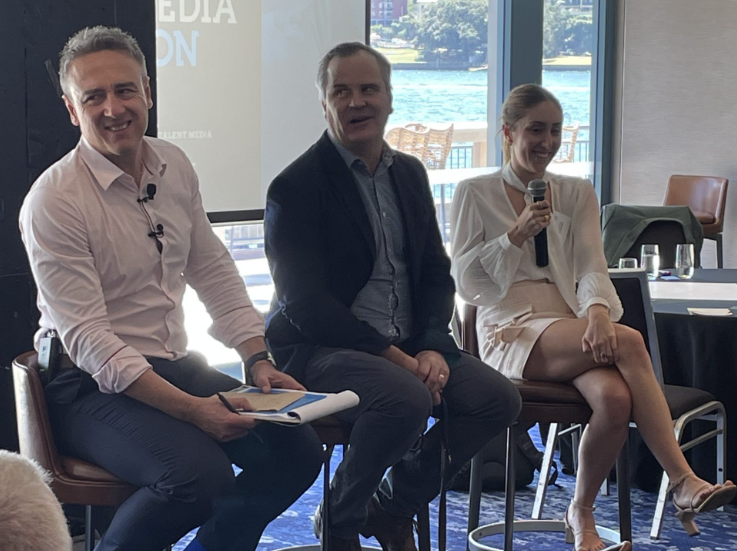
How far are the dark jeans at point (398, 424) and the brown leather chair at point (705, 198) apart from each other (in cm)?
435

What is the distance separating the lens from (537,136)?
118 inches

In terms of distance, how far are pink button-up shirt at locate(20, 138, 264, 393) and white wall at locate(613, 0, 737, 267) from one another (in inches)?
215

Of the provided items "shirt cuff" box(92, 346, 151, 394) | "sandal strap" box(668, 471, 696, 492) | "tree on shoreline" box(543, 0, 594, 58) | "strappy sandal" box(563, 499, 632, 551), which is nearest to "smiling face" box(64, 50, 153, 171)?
"shirt cuff" box(92, 346, 151, 394)

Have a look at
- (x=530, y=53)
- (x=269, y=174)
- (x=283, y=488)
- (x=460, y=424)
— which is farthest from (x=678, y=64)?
(x=283, y=488)

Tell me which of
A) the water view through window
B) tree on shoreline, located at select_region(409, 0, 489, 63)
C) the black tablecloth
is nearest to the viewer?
the black tablecloth

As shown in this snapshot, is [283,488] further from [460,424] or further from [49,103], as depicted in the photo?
[49,103]

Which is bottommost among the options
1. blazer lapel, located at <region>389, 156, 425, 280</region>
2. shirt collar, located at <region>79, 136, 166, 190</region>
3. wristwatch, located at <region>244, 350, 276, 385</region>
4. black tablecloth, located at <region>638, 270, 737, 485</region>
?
black tablecloth, located at <region>638, 270, 737, 485</region>

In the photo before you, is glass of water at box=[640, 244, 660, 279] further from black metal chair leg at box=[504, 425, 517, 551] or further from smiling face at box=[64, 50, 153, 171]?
smiling face at box=[64, 50, 153, 171]

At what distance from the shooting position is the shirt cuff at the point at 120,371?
201cm

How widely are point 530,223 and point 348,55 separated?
2.30 ft

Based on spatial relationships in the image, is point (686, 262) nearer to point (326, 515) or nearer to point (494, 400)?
point (494, 400)

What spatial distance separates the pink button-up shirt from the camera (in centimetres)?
204

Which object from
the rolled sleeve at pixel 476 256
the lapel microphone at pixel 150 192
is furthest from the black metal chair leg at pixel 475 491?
the lapel microphone at pixel 150 192

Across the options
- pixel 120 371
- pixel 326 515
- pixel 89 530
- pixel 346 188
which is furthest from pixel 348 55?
pixel 89 530
